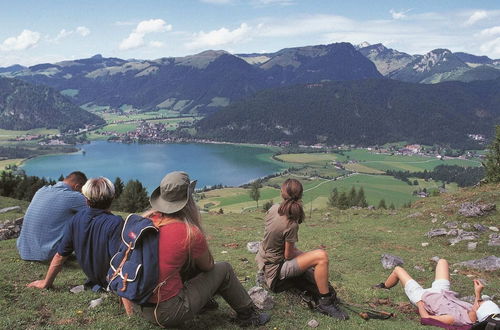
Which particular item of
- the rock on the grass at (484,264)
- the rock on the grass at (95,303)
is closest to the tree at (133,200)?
the rock on the grass at (484,264)

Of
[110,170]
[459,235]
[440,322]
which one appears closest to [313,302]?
[440,322]

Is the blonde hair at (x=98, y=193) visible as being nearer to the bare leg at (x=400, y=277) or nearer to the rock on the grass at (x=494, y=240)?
the bare leg at (x=400, y=277)

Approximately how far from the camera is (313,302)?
870cm

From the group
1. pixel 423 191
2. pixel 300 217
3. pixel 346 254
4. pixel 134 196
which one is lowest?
pixel 423 191

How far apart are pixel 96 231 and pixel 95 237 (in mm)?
105

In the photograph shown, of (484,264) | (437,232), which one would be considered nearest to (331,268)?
(484,264)

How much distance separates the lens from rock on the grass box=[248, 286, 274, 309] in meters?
8.34

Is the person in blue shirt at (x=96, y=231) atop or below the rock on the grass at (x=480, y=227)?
atop

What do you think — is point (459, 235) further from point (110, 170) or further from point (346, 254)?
point (110, 170)

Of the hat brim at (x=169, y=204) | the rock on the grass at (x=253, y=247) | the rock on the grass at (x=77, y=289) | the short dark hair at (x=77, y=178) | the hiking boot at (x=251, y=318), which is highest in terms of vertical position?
the hat brim at (x=169, y=204)

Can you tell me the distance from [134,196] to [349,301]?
42.7 m

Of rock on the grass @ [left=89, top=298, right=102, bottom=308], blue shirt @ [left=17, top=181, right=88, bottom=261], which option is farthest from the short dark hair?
rock on the grass @ [left=89, top=298, right=102, bottom=308]

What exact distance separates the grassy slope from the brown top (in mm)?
723

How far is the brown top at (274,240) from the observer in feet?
27.5
